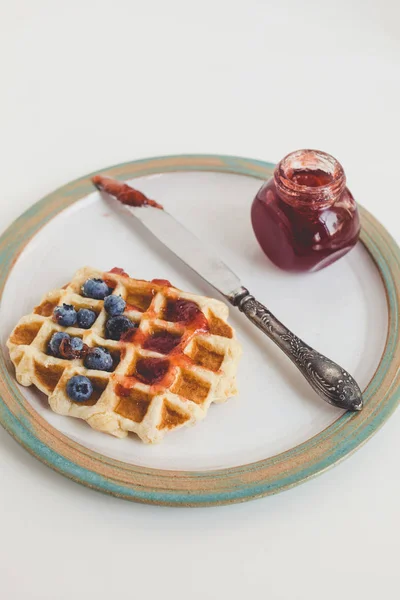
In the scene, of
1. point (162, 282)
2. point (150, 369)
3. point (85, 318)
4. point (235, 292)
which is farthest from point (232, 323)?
point (85, 318)

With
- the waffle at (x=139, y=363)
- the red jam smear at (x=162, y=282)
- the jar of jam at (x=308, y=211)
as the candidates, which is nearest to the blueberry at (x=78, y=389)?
the waffle at (x=139, y=363)

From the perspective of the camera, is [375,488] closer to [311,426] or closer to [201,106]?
[311,426]

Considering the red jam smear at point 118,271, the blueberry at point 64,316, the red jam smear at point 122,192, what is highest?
the red jam smear at point 122,192

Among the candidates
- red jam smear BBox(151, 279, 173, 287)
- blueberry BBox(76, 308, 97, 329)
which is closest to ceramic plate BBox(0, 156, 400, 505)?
red jam smear BBox(151, 279, 173, 287)

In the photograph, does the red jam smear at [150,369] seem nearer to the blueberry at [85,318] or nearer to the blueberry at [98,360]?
the blueberry at [98,360]

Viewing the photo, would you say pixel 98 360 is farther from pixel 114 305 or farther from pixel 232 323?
pixel 232 323

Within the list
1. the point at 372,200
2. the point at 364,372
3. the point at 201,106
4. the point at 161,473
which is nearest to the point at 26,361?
the point at 161,473

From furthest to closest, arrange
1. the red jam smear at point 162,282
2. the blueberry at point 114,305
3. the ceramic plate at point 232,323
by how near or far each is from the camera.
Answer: the red jam smear at point 162,282 → the blueberry at point 114,305 → the ceramic plate at point 232,323
